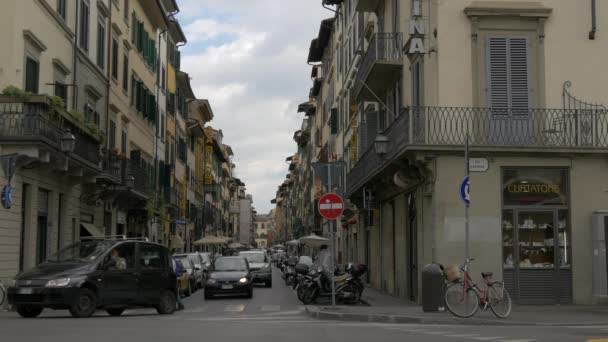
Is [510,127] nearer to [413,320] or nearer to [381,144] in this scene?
[381,144]

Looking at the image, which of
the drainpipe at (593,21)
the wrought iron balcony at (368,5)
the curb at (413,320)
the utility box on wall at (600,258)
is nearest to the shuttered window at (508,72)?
the drainpipe at (593,21)

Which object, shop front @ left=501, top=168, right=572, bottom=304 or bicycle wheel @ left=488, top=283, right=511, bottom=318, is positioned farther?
shop front @ left=501, top=168, right=572, bottom=304

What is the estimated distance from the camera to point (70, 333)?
1380 centimetres

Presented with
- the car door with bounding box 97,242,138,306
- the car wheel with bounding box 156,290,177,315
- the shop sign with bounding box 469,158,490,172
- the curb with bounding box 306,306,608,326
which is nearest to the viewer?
the curb with bounding box 306,306,608,326

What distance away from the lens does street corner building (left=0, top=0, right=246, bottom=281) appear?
23.0m

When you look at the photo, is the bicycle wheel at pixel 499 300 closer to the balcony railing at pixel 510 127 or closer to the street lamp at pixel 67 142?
the balcony railing at pixel 510 127

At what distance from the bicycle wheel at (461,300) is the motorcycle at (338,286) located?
6.52m

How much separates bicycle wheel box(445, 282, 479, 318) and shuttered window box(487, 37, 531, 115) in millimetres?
6026

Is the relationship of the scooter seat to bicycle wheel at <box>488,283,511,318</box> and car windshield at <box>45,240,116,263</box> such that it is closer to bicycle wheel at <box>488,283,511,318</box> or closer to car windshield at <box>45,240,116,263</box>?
bicycle wheel at <box>488,283,511,318</box>

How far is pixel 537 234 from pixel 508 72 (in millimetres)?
4300

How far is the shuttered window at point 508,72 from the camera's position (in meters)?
22.5

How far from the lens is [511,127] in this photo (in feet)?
73.4

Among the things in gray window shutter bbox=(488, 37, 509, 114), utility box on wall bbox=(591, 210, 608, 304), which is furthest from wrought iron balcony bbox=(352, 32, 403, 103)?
utility box on wall bbox=(591, 210, 608, 304)

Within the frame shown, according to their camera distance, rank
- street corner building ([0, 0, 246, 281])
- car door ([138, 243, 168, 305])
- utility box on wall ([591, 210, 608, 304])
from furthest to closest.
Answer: street corner building ([0, 0, 246, 281]) → utility box on wall ([591, 210, 608, 304]) → car door ([138, 243, 168, 305])
